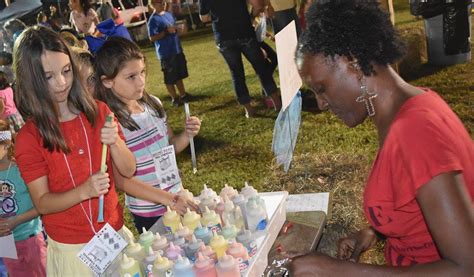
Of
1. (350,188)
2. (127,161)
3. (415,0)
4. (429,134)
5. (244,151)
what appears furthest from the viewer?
(415,0)

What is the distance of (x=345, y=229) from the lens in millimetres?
3043

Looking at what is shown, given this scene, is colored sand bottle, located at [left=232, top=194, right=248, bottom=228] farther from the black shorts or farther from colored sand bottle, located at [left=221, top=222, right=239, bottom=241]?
the black shorts

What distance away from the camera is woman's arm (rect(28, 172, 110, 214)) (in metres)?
2.19

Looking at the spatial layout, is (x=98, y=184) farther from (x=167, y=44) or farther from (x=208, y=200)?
(x=167, y=44)

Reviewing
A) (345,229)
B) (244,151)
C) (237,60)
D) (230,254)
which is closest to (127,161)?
(230,254)

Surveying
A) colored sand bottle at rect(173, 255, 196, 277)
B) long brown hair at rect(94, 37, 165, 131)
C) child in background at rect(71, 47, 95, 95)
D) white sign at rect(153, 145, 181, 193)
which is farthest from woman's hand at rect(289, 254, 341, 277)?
child in background at rect(71, 47, 95, 95)

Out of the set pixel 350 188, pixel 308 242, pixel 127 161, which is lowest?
pixel 350 188

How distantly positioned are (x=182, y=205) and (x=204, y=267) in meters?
0.61

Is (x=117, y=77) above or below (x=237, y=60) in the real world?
above

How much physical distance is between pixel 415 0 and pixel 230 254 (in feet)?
23.2

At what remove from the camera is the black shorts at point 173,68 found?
8.36 meters

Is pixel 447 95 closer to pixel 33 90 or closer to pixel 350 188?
pixel 350 188

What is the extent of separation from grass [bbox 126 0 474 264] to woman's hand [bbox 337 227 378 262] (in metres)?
0.56

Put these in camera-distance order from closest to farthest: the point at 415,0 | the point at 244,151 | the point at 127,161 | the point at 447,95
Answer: the point at 127,161 → the point at 244,151 → the point at 447,95 → the point at 415,0
